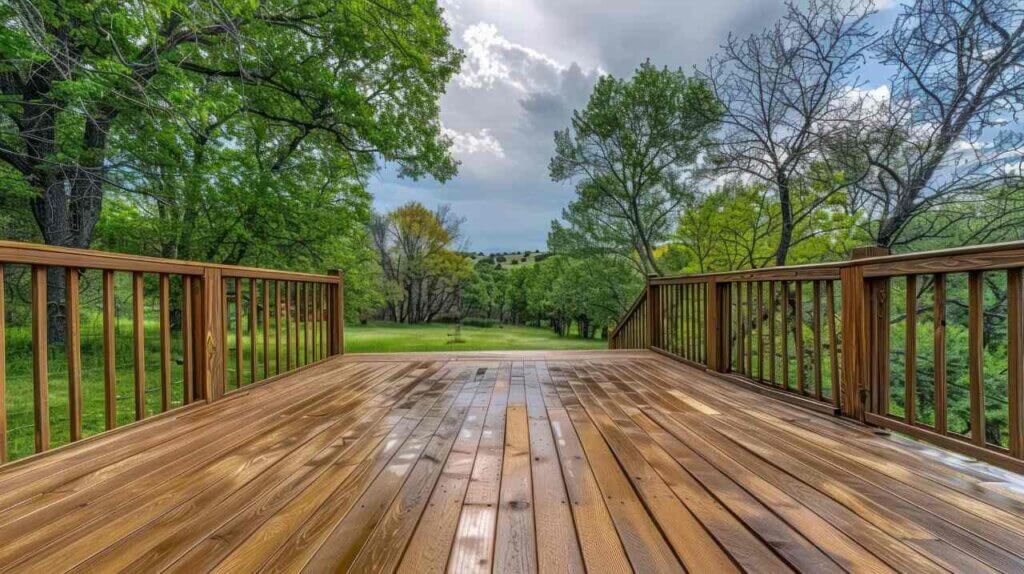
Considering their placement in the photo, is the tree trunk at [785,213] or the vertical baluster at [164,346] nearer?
the vertical baluster at [164,346]

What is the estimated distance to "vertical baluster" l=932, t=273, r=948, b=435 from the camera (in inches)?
60.1

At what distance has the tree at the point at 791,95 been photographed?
5.87 meters

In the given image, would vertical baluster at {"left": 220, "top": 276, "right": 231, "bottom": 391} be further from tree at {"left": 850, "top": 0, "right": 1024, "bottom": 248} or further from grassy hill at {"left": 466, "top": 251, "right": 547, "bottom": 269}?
grassy hill at {"left": 466, "top": 251, "right": 547, "bottom": 269}

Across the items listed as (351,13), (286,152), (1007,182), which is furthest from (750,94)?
(286,152)

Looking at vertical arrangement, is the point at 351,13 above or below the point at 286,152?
above

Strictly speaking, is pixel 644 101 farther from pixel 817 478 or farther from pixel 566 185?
pixel 817 478

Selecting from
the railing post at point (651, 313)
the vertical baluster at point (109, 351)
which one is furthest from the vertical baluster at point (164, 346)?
the railing post at point (651, 313)

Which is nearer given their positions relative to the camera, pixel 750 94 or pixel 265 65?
pixel 265 65

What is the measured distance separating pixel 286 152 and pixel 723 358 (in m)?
7.82

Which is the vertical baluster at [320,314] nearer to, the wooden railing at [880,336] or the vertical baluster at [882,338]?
the wooden railing at [880,336]

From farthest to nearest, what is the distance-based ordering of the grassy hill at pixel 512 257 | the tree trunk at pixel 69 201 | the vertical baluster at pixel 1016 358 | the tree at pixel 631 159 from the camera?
the grassy hill at pixel 512 257, the tree at pixel 631 159, the tree trunk at pixel 69 201, the vertical baluster at pixel 1016 358

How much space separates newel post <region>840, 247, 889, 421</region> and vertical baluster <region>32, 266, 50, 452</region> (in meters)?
3.53

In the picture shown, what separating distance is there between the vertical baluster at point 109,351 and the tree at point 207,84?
3.01 m

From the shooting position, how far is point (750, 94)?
22.2 feet
